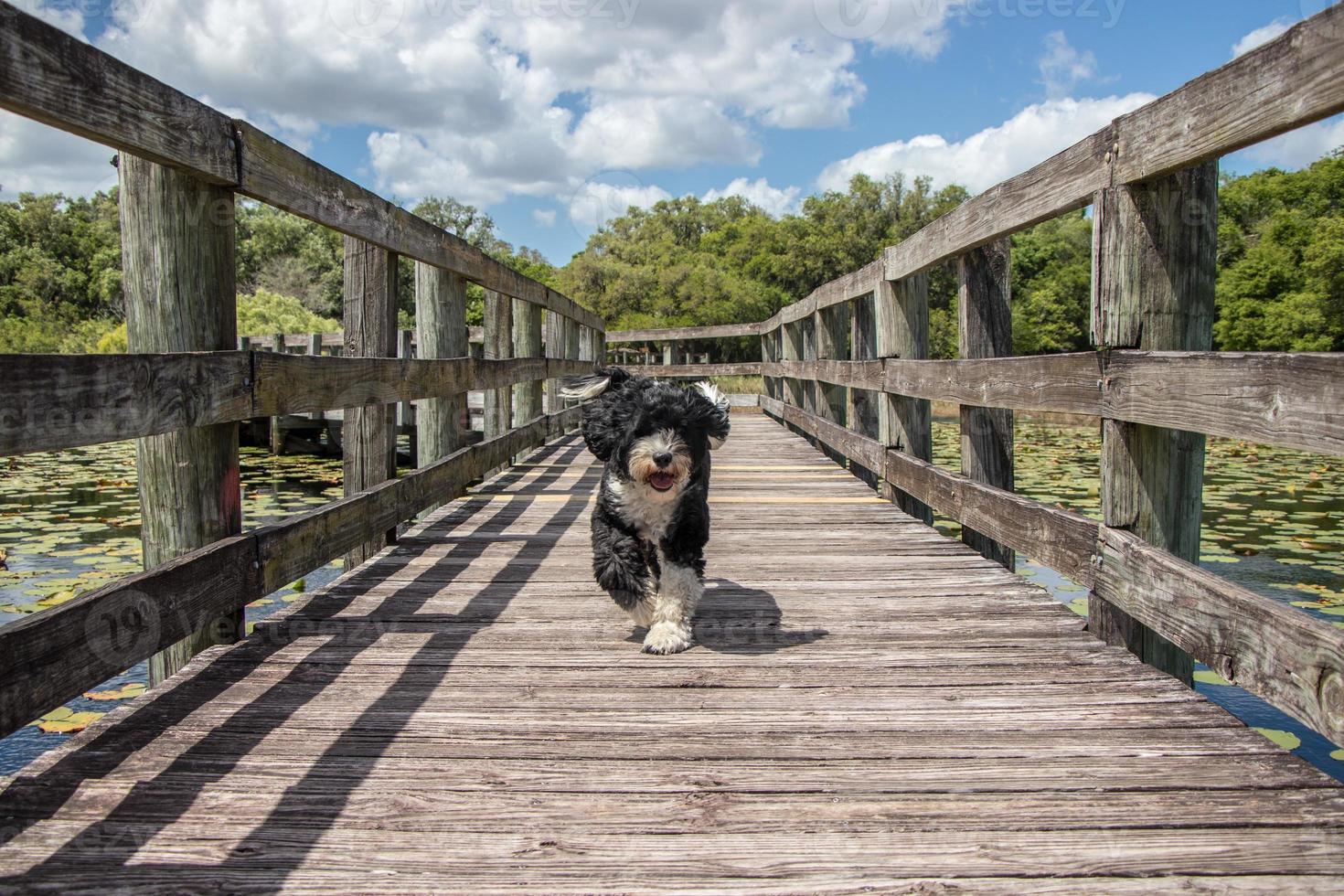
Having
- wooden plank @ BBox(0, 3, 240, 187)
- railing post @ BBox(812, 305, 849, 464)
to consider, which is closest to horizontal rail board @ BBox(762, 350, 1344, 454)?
wooden plank @ BBox(0, 3, 240, 187)

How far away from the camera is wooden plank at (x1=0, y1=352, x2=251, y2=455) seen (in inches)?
74.9

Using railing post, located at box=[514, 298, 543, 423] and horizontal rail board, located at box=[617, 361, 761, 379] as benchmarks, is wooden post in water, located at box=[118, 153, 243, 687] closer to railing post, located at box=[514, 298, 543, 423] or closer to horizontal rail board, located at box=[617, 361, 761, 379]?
railing post, located at box=[514, 298, 543, 423]

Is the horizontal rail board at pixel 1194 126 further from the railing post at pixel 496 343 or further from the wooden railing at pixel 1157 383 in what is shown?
the railing post at pixel 496 343

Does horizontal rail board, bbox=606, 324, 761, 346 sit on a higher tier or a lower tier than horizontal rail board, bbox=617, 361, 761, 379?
higher

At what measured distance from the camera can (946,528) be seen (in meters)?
8.91

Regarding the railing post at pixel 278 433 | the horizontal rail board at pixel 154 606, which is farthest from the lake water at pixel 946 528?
the horizontal rail board at pixel 154 606

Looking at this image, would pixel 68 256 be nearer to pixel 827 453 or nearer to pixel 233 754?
pixel 827 453

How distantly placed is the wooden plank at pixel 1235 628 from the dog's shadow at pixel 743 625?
1067 millimetres

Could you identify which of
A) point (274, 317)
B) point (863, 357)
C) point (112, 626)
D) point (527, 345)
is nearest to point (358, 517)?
point (112, 626)

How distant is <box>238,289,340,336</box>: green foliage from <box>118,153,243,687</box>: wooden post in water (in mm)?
26143

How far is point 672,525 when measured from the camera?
3.46 meters

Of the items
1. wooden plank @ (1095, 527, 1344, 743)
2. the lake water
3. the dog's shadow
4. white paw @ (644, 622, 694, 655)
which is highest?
wooden plank @ (1095, 527, 1344, 743)

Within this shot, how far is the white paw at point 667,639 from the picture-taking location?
317 centimetres

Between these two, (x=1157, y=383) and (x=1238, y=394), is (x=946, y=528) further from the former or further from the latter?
(x=1238, y=394)
